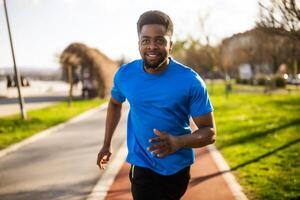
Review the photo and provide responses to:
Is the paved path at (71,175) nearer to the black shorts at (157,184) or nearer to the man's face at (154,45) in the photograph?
the black shorts at (157,184)

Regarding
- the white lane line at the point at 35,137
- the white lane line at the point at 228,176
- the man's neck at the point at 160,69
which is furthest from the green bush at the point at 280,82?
the man's neck at the point at 160,69

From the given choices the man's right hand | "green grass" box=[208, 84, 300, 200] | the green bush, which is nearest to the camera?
the man's right hand

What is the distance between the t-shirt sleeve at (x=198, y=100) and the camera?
271 centimetres

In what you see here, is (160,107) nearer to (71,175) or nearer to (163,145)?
(163,145)

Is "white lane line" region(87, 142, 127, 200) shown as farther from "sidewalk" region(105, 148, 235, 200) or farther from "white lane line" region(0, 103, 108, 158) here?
"white lane line" region(0, 103, 108, 158)

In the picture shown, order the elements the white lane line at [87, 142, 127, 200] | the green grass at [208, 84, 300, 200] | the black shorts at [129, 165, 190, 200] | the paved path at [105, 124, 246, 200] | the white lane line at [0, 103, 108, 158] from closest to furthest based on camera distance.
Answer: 1. the black shorts at [129, 165, 190, 200]
2. the paved path at [105, 124, 246, 200]
3. the white lane line at [87, 142, 127, 200]
4. the green grass at [208, 84, 300, 200]
5. the white lane line at [0, 103, 108, 158]

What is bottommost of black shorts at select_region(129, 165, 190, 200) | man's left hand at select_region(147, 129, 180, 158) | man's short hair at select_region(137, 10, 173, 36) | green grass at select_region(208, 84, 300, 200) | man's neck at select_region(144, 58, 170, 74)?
green grass at select_region(208, 84, 300, 200)

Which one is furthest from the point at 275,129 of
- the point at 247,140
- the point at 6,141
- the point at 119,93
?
the point at 119,93

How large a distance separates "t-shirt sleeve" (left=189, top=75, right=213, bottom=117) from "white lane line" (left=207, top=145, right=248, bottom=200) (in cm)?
325

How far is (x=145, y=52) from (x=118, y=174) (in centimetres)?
470

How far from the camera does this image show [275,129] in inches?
487

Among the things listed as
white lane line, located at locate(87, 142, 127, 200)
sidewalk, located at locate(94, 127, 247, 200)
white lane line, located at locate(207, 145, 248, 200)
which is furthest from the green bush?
sidewalk, located at locate(94, 127, 247, 200)

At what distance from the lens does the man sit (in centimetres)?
275

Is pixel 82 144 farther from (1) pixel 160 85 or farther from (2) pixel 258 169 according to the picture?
(1) pixel 160 85
